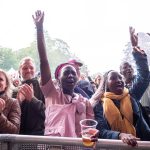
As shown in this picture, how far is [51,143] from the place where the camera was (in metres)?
1.96

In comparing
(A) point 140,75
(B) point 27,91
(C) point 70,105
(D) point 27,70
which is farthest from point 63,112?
(D) point 27,70

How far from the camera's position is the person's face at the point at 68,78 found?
9.20 ft

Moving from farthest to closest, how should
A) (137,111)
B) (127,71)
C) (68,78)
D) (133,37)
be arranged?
(127,71), (133,37), (68,78), (137,111)

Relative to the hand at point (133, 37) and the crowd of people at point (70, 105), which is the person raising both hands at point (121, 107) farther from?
the hand at point (133, 37)

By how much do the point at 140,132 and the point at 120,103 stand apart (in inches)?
12.1

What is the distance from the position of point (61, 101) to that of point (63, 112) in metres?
0.14

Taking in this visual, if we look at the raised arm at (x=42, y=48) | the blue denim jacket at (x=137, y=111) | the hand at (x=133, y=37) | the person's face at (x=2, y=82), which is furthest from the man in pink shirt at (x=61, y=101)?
the hand at (x=133, y=37)

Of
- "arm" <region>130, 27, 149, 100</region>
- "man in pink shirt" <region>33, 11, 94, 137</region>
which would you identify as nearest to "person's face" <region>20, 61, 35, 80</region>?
"man in pink shirt" <region>33, 11, 94, 137</region>

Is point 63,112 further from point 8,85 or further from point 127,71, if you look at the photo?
point 127,71

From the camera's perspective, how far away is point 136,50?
9.86 feet

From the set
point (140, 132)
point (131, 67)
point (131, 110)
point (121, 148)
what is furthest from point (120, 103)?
point (131, 67)

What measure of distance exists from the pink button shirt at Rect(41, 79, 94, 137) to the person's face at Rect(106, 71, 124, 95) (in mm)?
278

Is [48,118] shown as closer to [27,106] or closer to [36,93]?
[27,106]

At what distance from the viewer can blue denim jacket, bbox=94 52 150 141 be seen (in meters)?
2.48
